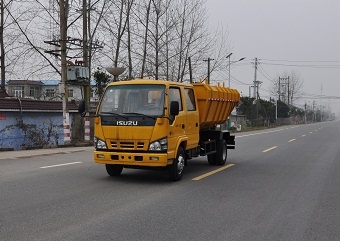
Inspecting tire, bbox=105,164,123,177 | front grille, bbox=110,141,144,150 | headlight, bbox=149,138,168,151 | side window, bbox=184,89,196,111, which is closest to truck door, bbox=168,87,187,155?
headlight, bbox=149,138,168,151

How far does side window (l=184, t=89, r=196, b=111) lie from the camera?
10.2 metres

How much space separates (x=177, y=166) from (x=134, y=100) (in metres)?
1.83

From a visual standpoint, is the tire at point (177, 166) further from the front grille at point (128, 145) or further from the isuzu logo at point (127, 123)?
the isuzu logo at point (127, 123)

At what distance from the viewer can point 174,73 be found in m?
35.9

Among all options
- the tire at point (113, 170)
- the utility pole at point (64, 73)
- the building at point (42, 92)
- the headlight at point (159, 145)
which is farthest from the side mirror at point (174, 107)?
the building at point (42, 92)

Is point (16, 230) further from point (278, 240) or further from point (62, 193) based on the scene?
point (278, 240)

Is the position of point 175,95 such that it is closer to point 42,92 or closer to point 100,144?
point 100,144

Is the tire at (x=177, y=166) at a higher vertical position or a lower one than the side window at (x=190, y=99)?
lower

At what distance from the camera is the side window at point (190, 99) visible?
1024 centimetres

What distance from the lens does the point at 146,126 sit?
8.84m

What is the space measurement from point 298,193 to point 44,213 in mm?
5074

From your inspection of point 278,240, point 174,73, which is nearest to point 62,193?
point 278,240

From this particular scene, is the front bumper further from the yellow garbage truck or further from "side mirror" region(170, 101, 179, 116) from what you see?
"side mirror" region(170, 101, 179, 116)

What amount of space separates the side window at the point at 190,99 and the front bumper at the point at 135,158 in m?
1.82
